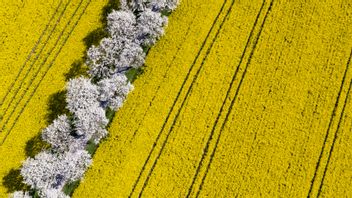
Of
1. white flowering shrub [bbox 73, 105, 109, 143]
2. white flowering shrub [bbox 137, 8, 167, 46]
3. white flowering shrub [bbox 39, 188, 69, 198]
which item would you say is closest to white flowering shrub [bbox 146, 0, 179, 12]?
white flowering shrub [bbox 137, 8, 167, 46]

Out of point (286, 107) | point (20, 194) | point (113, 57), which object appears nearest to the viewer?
point (20, 194)

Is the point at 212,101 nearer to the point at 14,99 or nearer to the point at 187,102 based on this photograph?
the point at 187,102

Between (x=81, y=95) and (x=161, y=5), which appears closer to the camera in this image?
(x=81, y=95)

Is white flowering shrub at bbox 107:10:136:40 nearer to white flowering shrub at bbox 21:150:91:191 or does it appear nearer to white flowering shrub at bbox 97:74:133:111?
white flowering shrub at bbox 97:74:133:111

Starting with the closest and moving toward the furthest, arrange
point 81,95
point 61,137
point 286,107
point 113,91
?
point 61,137 → point 81,95 → point 113,91 → point 286,107

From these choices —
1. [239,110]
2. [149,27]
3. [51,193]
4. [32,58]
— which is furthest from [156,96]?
[51,193]

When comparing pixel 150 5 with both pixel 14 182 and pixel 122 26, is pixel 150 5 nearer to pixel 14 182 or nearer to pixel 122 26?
pixel 122 26

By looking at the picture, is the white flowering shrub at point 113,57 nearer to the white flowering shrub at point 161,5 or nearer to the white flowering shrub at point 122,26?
the white flowering shrub at point 122,26
